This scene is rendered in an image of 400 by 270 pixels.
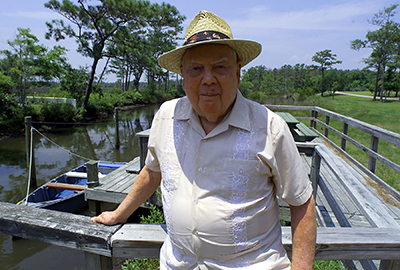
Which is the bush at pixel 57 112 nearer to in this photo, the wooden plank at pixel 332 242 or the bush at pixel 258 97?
the bush at pixel 258 97

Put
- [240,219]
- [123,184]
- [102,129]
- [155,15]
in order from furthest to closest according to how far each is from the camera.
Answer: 1. [155,15]
2. [102,129]
3. [123,184]
4. [240,219]

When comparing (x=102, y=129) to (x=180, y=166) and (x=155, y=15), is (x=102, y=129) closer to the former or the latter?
(x=155, y=15)

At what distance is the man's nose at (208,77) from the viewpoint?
1.14 metres

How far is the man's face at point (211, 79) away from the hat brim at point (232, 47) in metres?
0.04

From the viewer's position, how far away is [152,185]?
142 cm

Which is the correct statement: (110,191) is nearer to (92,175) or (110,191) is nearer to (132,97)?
(92,175)

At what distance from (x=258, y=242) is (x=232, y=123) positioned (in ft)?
1.64

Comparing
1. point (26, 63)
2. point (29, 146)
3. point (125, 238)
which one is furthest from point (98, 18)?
point (125, 238)

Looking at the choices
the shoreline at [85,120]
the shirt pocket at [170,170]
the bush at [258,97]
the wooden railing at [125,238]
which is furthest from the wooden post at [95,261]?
the shoreline at [85,120]

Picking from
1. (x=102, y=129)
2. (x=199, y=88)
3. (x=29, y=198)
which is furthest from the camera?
(x=102, y=129)

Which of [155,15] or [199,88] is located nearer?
[199,88]

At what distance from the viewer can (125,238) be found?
1.18 meters

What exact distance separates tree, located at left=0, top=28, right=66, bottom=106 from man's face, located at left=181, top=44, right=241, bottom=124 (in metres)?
18.1

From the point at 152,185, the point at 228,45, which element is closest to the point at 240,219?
the point at 152,185
